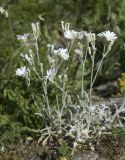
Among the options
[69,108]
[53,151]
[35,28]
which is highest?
[35,28]

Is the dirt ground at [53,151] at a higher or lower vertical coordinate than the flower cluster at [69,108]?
lower

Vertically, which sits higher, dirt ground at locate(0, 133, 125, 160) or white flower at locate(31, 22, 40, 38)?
white flower at locate(31, 22, 40, 38)

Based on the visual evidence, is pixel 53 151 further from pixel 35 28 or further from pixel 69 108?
pixel 35 28

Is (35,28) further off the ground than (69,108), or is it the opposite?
(35,28)

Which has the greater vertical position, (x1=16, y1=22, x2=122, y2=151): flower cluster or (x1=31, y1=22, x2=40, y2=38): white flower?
(x1=31, y1=22, x2=40, y2=38): white flower

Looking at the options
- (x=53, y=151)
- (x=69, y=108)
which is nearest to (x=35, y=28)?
(x=69, y=108)

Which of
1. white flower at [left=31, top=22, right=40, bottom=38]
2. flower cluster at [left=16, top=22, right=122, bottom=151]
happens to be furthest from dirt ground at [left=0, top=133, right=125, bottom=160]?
white flower at [left=31, top=22, right=40, bottom=38]

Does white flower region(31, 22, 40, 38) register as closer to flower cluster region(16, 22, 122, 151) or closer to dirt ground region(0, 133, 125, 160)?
flower cluster region(16, 22, 122, 151)

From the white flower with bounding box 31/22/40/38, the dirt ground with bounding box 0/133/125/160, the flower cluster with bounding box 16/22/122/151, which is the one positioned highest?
the white flower with bounding box 31/22/40/38

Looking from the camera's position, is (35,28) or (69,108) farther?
(69,108)

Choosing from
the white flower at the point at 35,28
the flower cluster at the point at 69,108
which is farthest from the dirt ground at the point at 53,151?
the white flower at the point at 35,28

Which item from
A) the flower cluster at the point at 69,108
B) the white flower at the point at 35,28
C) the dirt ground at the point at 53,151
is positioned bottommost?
A: the dirt ground at the point at 53,151

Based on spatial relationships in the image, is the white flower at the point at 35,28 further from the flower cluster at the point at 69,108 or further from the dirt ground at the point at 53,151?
the dirt ground at the point at 53,151
